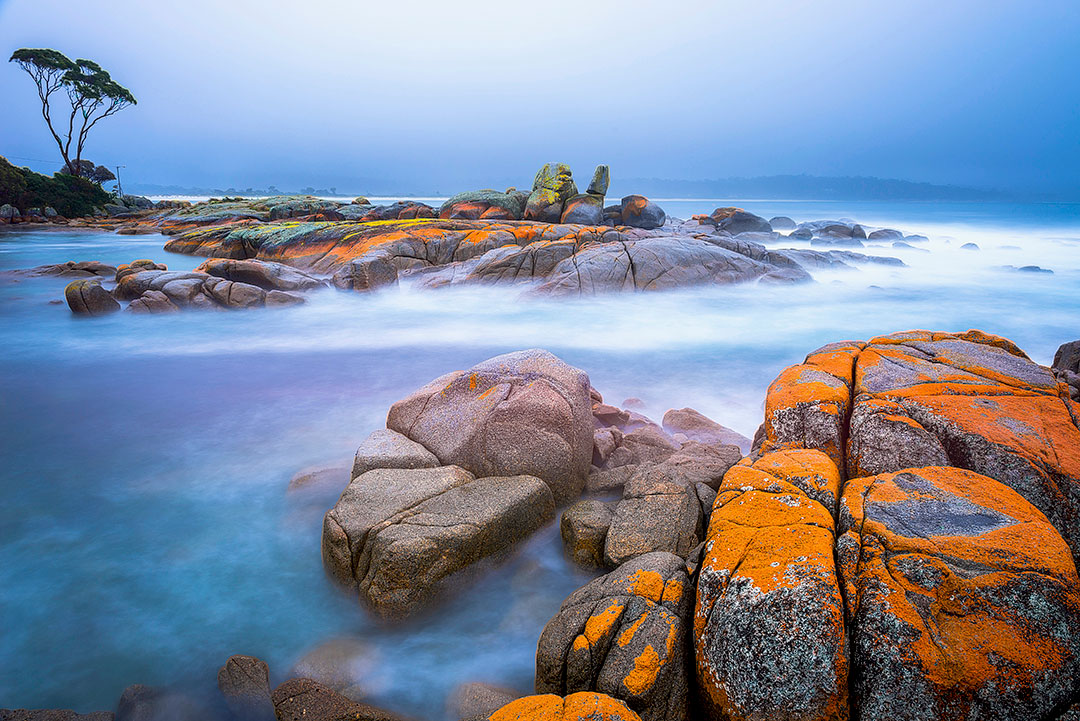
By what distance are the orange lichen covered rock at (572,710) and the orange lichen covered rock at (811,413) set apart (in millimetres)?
2787

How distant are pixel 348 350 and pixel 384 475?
793 centimetres

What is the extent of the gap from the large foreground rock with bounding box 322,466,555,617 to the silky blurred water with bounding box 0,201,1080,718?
0.23 m

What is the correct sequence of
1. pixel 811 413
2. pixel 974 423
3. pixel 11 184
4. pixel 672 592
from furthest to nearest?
pixel 11 184 → pixel 811 413 → pixel 974 423 → pixel 672 592

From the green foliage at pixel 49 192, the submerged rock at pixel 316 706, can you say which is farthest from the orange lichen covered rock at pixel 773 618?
the green foliage at pixel 49 192

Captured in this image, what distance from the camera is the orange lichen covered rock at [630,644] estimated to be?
9.40 ft

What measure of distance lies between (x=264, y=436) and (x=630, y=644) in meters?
6.42

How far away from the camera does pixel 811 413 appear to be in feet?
15.1

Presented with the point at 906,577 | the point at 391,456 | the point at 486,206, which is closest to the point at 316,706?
the point at 391,456

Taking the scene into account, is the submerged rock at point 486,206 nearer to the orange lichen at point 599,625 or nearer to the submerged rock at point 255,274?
the submerged rock at point 255,274

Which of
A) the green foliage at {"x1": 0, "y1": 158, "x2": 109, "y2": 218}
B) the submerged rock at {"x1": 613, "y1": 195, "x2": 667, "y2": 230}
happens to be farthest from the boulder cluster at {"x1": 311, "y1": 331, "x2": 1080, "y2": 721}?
the green foliage at {"x1": 0, "y1": 158, "x2": 109, "y2": 218}

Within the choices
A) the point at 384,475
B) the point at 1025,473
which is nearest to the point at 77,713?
the point at 384,475

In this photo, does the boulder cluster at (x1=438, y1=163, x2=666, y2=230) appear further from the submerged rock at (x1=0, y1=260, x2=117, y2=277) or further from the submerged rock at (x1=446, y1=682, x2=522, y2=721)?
the submerged rock at (x1=446, y1=682, x2=522, y2=721)

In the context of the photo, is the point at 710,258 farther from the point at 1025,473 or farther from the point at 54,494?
the point at 54,494

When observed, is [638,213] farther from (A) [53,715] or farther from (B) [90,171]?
(B) [90,171]
